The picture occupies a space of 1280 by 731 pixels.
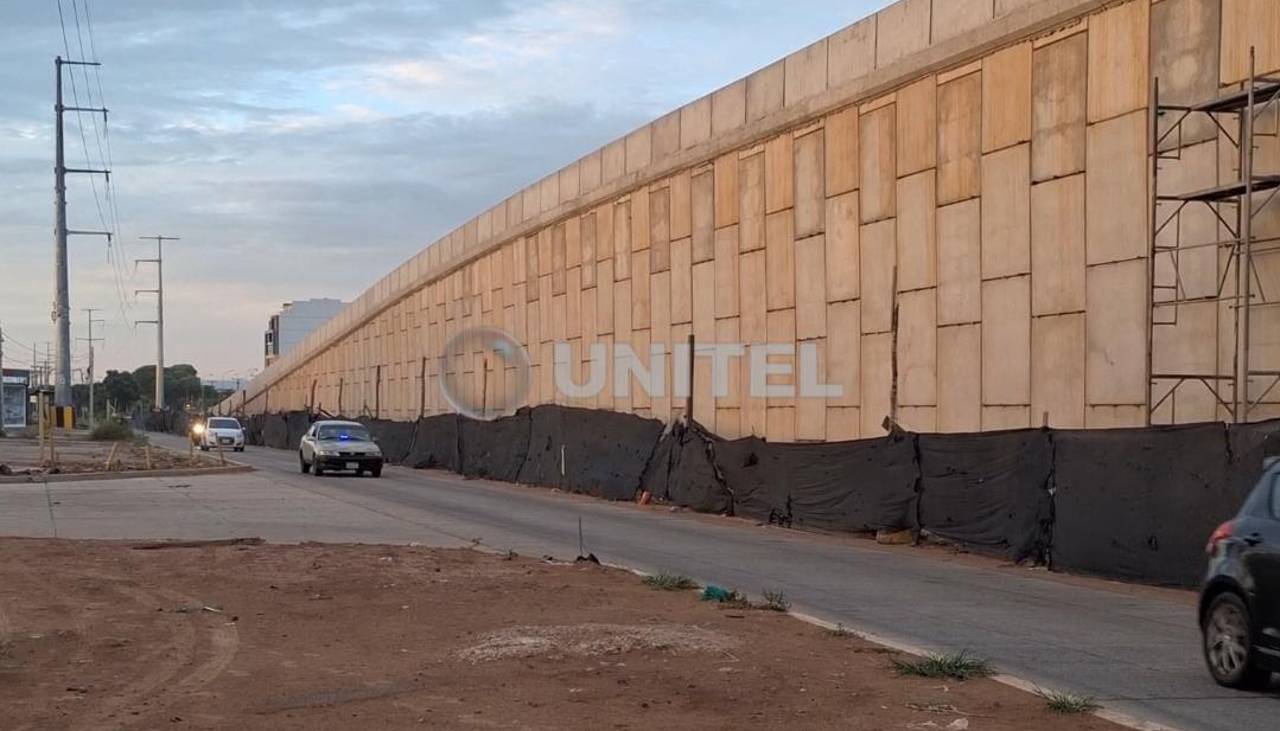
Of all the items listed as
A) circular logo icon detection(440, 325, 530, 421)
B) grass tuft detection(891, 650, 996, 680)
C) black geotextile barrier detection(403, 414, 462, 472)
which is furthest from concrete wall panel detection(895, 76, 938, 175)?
black geotextile barrier detection(403, 414, 462, 472)

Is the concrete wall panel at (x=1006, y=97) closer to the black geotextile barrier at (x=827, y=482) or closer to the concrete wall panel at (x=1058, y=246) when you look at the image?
the concrete wall panel at (x=1058, y=246)

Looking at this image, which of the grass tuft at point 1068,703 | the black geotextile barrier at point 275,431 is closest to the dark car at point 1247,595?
the grass tuft at point 1068,703

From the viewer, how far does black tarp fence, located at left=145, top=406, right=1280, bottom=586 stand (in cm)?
1592

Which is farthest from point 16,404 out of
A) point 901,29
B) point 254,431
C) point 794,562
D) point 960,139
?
point 794,562

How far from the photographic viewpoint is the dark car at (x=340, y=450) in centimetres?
3959

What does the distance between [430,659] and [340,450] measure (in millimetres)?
30207

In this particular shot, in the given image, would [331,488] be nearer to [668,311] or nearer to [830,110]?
[668,311]

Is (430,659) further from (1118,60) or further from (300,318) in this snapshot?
(300,318)

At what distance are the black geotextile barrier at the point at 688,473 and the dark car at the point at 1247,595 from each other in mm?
17704

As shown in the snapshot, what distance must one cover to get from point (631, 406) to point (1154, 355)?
64.2 ft

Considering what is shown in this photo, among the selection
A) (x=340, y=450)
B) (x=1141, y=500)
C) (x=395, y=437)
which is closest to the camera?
(x=1141, y=500)

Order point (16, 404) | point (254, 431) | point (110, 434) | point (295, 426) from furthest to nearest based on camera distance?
point (16, 404), point (254, 431), point (110, 434), point (295, 426)

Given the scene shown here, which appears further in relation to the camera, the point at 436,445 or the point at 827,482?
the point at 436,445

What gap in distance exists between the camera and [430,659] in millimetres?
10320
